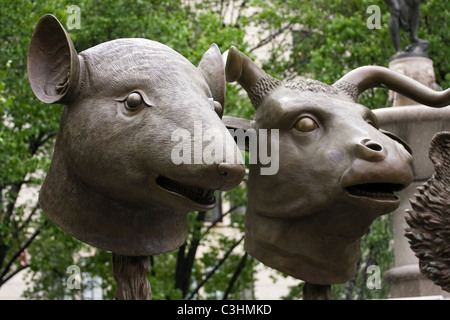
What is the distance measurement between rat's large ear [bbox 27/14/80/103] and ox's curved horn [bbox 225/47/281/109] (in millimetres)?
1201

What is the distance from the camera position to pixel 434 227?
495 centimetres

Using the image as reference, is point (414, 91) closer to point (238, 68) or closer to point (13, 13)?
Answer: point (238, 68)

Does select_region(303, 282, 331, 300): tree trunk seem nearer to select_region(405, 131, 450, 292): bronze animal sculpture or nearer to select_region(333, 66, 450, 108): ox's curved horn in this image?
select_region(405, 131, 450, 292): bronze animal sculpture

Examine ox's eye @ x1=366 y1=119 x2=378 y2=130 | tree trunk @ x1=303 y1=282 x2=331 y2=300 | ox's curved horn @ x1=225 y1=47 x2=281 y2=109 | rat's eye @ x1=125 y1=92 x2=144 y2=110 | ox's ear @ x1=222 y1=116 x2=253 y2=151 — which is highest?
ox's curved horn @ x1=225 y1=47 x2=281 y2=109

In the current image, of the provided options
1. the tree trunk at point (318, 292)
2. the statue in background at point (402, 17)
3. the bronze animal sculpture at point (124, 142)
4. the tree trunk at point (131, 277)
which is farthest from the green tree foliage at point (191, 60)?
the tree trunk at point (131, 277)

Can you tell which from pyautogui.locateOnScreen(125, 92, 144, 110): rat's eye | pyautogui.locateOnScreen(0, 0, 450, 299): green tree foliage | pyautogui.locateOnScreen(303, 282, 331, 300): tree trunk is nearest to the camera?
pyautogui.locateOnScreen(125, 92, 144, 110): rat's eye

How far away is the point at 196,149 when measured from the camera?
3920mm

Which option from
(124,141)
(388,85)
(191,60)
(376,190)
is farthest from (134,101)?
(191,60)

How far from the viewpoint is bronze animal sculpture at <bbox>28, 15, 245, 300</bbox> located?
4094 mm

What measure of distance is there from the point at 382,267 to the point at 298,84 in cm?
728

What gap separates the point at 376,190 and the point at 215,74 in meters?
1.23

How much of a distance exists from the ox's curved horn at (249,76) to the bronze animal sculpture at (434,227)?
4.06 feet

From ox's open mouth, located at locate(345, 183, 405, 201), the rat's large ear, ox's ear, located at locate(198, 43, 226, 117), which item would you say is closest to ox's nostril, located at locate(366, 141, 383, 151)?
ox's open mouth, located at locate(345, 183, 405, 201)

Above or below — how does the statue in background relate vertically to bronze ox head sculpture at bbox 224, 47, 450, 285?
above
